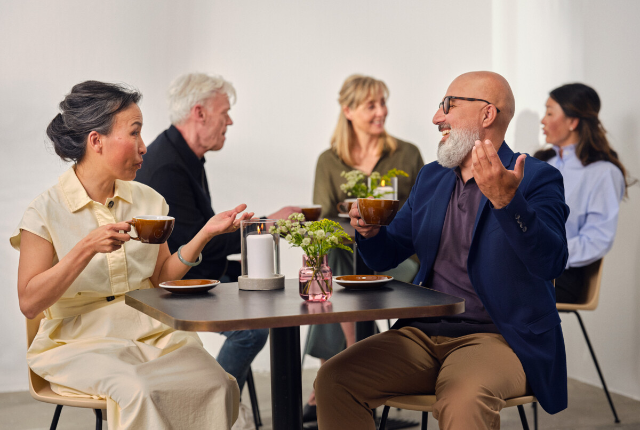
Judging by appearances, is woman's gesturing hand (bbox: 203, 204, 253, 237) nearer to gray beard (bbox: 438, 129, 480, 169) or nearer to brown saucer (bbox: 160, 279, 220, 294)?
brown saucer (bbox: 160, 279, 220, 294)

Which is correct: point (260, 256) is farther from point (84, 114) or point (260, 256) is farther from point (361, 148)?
point (361, 148)

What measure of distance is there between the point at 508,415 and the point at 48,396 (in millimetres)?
2424

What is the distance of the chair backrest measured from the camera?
135 inches

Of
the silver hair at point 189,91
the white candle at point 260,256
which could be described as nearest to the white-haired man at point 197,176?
the silver hair at point 189,91

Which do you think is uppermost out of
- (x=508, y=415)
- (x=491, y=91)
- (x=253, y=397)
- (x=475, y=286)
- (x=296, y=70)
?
(x=296, y=70)

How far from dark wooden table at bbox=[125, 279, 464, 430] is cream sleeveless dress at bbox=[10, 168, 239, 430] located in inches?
8.1

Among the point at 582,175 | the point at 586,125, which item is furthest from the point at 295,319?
the point at 586,125

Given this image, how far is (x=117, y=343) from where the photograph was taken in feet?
6.95

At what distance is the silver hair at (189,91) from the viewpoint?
3.40 m

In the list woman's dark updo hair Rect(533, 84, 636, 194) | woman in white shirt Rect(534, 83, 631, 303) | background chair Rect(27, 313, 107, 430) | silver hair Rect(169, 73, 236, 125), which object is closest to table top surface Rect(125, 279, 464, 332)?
background chair Rect(27, 313, 107, 430)

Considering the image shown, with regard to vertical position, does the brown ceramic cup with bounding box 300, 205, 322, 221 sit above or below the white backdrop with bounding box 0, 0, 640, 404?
below

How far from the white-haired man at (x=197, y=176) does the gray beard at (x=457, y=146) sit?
99 centimetres

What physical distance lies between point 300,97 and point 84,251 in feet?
9.38

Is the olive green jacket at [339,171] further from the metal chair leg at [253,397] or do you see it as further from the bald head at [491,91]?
the bald head at [491,91]
